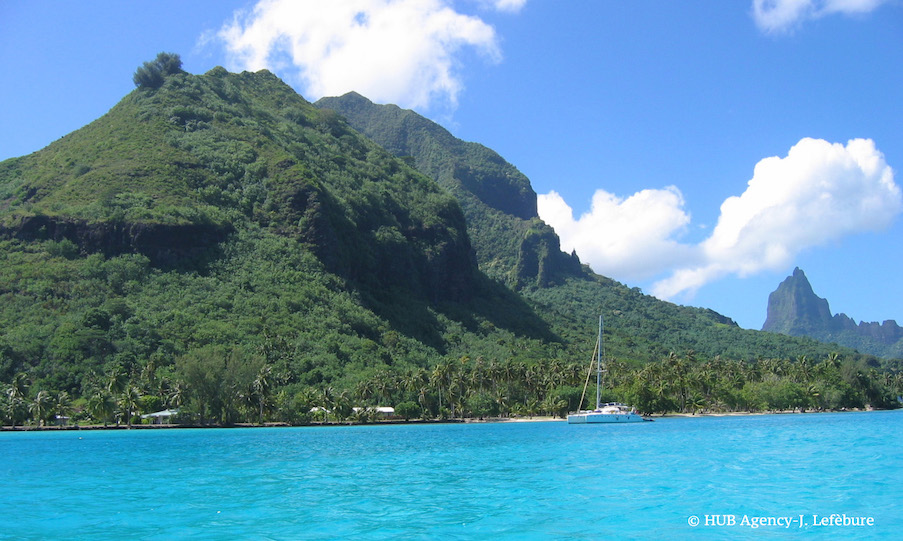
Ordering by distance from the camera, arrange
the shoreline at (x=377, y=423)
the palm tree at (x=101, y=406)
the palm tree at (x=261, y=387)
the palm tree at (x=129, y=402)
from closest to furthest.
A: the palm tree at (x=101, y=406) < the shoreline at (x=377, y=423) < the palm tree at (x=129, y=402) < the palm tree at (x=261, y=387)

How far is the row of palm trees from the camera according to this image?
4208 inches

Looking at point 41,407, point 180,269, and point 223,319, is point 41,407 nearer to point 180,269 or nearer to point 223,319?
point 223,319

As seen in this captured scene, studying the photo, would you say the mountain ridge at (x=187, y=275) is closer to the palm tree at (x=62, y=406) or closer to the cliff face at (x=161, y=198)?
the cliff face at (x=161, y=198)

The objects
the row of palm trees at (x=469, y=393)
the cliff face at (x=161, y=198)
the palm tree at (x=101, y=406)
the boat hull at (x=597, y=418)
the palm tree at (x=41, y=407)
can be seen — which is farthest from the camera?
the cliff face at (x=161, y=198)

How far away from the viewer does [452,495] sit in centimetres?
3506

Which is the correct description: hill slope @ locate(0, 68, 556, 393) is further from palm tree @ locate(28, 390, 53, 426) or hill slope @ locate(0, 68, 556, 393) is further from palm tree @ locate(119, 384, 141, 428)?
palm tree @ locate(119, 384, 141, 428)

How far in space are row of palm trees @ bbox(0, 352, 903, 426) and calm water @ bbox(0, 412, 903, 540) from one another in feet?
144

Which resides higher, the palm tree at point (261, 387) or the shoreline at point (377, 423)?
the palm tree at point (261, 387)

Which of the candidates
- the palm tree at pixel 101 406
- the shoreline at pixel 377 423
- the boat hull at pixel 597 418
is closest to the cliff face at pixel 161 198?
the palm tree at pixel 101 406

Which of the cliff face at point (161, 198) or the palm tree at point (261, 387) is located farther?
the cliff face at point (161, 198)

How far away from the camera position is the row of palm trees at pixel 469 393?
10688 cm

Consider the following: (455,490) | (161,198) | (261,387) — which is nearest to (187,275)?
(161,198)

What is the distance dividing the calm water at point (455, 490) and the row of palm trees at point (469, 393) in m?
43.9

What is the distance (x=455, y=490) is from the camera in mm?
36812
